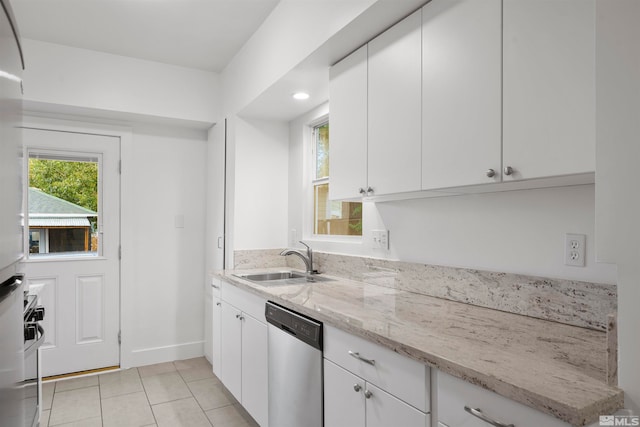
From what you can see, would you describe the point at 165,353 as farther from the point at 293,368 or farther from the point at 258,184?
the point at 293,368

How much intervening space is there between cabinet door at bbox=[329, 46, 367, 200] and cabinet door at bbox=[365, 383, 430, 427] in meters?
0.99

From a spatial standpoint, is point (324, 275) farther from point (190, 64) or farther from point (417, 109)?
point (190, 64)

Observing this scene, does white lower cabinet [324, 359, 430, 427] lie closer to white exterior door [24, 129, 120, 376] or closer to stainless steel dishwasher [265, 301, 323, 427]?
stainless steel dishwasher [265, 301, 323, 427]

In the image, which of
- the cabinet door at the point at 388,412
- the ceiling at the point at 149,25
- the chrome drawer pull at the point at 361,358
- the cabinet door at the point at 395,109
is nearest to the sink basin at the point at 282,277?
the cabinet door at the point at 395,109

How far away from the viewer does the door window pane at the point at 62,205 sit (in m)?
3.25

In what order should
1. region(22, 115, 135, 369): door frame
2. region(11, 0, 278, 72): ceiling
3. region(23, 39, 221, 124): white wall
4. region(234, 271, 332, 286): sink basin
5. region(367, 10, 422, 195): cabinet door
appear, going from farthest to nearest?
1. region(22, 115, 135, 369): door frame
2. region(23, 39, 221, 124): white wall
3. region(234, 271, 332, 286): sink basin
4. region(11, 0, 278, 72): ceiling
5. region(367, 10, 422, 195): cabinet door

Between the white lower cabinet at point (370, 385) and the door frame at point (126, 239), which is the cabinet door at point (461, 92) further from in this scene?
the door frame at point (126, 239)

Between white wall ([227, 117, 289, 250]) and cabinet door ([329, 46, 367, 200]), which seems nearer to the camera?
cabinet door ([329, 46, 367, 200])

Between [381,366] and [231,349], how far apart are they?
5.35 ft

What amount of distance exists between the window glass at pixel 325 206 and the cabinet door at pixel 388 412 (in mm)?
1493

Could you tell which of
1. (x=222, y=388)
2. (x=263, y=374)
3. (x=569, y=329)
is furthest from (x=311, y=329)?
(x=222, y=388)

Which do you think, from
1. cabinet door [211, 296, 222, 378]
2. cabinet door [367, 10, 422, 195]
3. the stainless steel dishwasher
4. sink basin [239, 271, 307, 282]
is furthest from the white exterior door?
cabinet door [367, 10, 422, 195]

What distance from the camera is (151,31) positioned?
2857 mm

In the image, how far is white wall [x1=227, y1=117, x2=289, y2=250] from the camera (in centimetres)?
319
